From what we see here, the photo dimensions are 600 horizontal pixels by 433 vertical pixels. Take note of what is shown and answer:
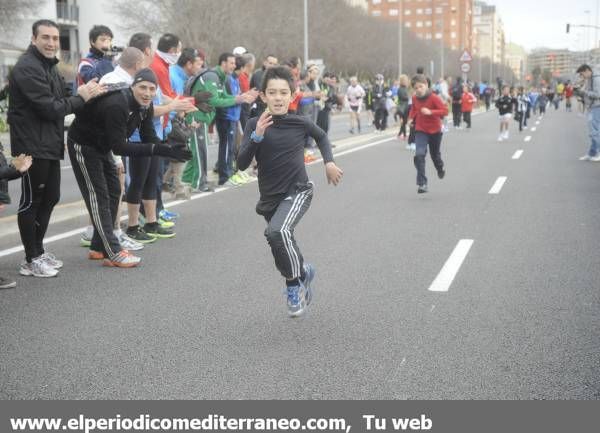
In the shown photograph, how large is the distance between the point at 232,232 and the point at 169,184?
257cm

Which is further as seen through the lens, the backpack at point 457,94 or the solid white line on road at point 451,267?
the backpack at point 457,94

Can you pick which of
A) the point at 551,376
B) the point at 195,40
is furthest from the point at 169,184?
the point at 195,40

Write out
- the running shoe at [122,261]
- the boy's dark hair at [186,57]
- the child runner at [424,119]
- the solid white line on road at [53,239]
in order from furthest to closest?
the child runner at [424,119] → the boy's dark hair at [186,57] → the solid white line on road at [53,239] → the running shoe at [122,261]

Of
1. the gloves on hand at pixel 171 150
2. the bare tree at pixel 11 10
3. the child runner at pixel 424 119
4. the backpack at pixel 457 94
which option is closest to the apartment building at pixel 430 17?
the bare tree at pixel 11 10

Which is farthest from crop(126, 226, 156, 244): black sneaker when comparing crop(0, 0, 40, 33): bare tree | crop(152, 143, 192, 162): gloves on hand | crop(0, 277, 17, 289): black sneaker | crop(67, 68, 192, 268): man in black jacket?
crop(0, 0, 40, 33): bare tree

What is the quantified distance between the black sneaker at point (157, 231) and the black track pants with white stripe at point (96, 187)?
1299mm

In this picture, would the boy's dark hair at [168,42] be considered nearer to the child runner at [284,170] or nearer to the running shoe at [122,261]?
the running shoe at [122,261]

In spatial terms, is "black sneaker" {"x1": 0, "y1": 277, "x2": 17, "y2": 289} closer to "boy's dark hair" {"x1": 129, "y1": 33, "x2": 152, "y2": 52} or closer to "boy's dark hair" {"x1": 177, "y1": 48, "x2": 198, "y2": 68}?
"boy's dark hair" {"x1": 129, "y1": 33, "x2": 152, "y2": 52}

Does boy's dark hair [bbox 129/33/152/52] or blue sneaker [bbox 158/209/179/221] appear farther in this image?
blue sneaker [bbox 158/209/179/221]

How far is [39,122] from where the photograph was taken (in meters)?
6.40

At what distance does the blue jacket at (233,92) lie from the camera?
1239 centimetres

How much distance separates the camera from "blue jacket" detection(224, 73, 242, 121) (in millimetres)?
12391

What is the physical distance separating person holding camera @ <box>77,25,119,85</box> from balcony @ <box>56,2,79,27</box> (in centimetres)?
5576

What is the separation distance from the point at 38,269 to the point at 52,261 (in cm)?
23
